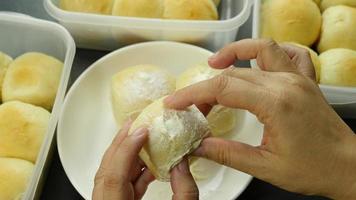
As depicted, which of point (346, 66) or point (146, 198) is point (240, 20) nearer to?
point (346, 66)

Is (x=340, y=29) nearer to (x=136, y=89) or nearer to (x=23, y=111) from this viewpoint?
(x=136, y=89)

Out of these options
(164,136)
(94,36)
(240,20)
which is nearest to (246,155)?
(164,136)

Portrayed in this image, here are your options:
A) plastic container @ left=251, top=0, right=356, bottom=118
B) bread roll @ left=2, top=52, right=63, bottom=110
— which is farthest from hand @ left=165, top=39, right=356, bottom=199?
bread roll @ left=2, top=52, right=63, bottom=110

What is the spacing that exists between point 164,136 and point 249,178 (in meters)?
0.19

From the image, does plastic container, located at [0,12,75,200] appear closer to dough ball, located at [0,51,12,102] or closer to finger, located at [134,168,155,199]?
dough ball, located at [0,51,12,102]

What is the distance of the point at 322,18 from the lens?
908 millimetres

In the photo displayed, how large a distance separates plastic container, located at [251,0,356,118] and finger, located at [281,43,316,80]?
129 millimetres

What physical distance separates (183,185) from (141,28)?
0.40 m

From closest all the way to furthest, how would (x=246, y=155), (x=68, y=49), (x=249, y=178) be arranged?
(x=246, y=155)
(x=249, y=178)
(x=68, y=49)

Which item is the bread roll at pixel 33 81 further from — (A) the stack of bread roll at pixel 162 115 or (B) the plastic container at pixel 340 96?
(B) the plastic container at pixel 340 96

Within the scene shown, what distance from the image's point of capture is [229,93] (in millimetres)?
509

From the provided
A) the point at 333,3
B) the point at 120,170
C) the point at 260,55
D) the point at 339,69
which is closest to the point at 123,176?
the point at 120,170

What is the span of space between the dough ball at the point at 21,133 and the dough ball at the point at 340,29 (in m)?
0.57

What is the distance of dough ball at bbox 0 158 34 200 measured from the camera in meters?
0.69
